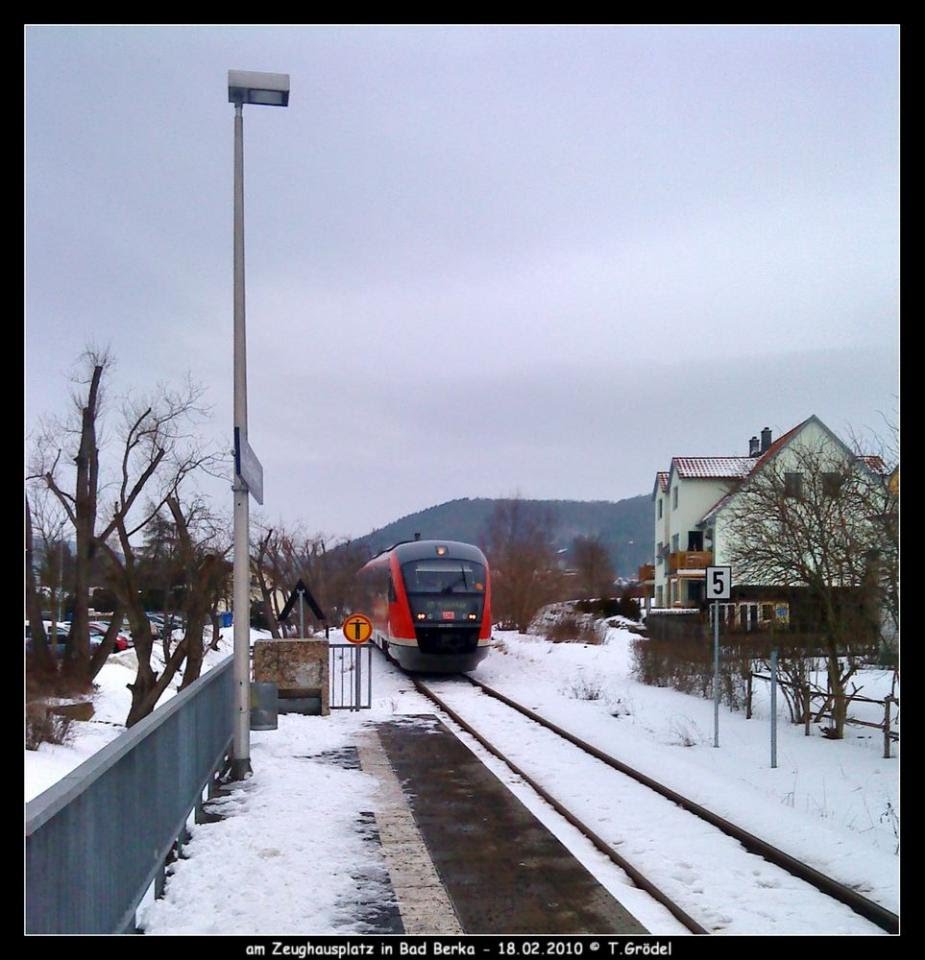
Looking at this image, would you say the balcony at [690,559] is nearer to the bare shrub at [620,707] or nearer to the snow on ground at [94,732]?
the snow on ground at [94,732]

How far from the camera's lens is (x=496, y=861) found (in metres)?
7.49

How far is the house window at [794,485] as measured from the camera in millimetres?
15492

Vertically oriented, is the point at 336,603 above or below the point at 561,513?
below

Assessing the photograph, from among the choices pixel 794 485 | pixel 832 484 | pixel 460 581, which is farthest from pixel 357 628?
pixel 832 484

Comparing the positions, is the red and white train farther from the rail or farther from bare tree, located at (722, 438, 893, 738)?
the rail

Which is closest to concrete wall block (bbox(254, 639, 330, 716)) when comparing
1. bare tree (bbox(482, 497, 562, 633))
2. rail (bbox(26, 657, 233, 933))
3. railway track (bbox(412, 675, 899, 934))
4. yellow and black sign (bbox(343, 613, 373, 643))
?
yellow and black sign (bbox(343, 613, 373, 643))

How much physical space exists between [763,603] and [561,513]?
36423 mm

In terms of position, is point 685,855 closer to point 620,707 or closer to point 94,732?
point 620,707

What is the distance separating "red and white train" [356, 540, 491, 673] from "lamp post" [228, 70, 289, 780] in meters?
12.2

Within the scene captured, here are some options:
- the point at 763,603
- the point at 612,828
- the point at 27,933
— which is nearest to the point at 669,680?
the point at 763,603

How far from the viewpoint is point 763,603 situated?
17.0 m

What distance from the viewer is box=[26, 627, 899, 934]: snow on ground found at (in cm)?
642

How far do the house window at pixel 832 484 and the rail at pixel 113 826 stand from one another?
9.83 metres

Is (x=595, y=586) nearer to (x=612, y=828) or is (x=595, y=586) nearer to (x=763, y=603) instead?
(x=763, y=603)
